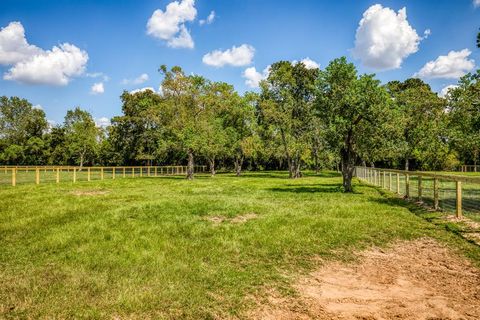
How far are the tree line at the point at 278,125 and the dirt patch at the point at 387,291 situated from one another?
14865 mm

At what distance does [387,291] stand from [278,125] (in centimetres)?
3967

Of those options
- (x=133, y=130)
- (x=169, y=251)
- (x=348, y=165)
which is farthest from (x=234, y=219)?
(x=133, y=130)

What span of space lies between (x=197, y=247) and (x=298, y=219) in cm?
447

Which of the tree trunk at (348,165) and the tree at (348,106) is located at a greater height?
the tree at (348,106)

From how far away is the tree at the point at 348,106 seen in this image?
20844mm

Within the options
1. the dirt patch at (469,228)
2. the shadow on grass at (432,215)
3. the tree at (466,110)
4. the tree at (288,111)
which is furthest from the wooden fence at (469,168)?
the dirt patch at (469,228)

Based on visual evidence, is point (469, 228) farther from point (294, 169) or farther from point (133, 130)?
point (133, 130)

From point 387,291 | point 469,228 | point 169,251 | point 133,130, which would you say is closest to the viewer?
point 387,291

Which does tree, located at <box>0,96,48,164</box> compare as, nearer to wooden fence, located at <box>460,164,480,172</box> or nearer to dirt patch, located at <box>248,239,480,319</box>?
dirt patch, located at <box>248,239,480,319</box>

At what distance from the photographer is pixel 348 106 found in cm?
2147

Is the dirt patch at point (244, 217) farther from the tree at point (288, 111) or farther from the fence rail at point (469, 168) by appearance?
the fence rail at point (469, 168)

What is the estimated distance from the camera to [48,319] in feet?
14.9

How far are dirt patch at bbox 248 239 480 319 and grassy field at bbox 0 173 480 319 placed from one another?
17.5 inches

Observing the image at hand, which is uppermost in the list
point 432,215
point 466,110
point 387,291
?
point 466,110
